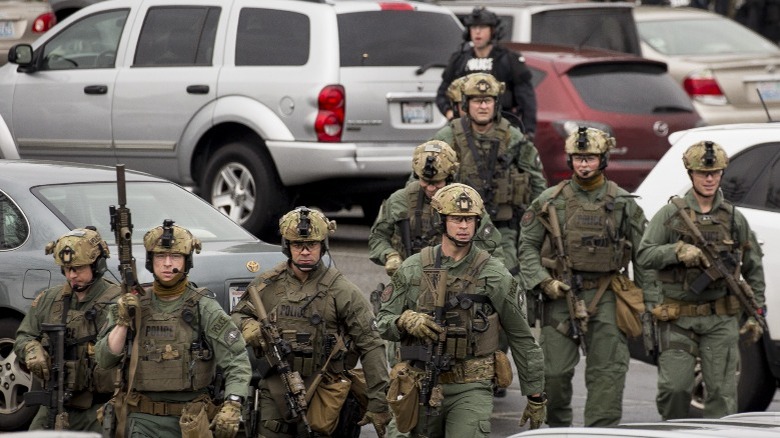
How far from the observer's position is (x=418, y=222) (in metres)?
9.49

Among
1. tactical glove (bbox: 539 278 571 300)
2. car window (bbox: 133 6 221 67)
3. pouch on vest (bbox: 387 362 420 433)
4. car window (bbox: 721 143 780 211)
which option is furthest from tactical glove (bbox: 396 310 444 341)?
car window (bbox: 133 6 221 67)

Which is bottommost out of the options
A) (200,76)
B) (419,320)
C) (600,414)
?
(600,414)

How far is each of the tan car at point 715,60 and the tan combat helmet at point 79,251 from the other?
8.96 meters

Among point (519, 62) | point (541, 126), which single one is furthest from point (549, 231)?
point (541, 126)

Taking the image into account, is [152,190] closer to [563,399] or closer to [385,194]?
[563,399]

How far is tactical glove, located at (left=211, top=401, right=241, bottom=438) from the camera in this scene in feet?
24.3

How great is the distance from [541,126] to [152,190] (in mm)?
5002

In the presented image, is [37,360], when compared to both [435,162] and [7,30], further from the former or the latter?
[7,30]

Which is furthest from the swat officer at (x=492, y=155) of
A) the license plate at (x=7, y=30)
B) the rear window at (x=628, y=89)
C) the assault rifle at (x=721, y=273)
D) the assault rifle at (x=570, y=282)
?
the license plate at (x=7, y=30)

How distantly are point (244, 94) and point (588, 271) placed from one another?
14.7ft

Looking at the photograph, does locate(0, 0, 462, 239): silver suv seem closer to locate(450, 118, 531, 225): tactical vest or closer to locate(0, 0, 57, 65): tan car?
locate(450, 118, 531, 225): tactical vest

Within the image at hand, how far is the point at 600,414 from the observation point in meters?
9.57

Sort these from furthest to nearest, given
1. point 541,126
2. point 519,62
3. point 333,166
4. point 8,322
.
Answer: point 541,126 < point 333,166 < point 519,62 < point 8,322

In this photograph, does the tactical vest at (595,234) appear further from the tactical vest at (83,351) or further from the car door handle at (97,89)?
the car door handle at (97,89)
